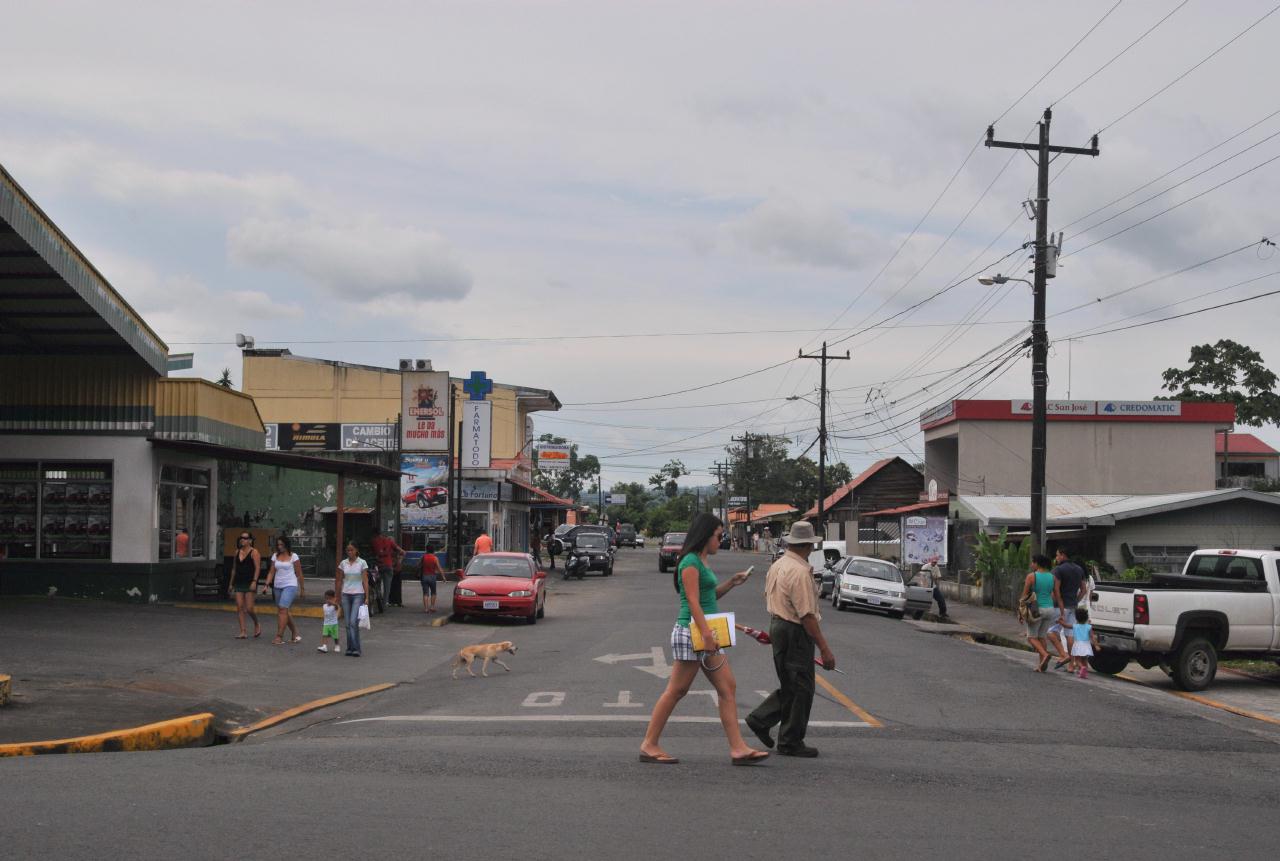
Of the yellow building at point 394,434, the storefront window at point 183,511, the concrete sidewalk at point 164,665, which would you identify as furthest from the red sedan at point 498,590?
the yellow building at point 394,434

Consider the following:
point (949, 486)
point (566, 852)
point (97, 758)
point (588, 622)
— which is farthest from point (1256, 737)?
point (949, 486)

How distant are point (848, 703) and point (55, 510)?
55.9ft

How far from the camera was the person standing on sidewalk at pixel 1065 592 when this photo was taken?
17.6m

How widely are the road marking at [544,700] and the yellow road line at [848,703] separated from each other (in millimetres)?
2835

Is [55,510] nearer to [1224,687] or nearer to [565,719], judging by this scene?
[565,719]

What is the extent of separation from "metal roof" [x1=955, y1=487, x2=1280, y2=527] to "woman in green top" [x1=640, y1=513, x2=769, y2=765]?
78.0ft

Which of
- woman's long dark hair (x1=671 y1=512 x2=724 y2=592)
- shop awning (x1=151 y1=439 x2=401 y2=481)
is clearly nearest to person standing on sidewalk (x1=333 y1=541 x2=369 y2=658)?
shop awning (x1=151 y1=439 x2=401 y2=481)

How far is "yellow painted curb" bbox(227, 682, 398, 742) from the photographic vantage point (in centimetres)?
1172

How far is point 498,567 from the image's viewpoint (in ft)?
85.0

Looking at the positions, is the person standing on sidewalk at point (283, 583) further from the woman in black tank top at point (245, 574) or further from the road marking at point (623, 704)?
the road marking at point (623, 704)

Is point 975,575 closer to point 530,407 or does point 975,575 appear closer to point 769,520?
point 530,407

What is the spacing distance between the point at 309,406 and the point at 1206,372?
158ft

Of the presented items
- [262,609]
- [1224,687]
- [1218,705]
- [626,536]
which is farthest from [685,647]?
[626,536]

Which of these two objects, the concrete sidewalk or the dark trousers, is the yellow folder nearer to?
the dark trousers
